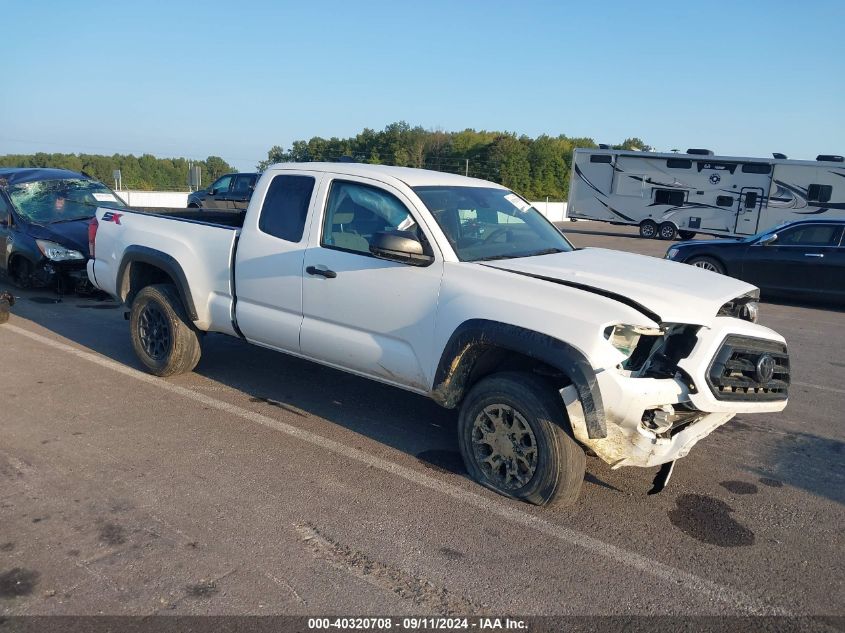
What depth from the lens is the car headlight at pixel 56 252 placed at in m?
9.77

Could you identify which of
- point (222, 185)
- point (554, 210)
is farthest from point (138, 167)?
point (222, 185)

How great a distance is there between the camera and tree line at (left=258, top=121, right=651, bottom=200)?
45.4 meters

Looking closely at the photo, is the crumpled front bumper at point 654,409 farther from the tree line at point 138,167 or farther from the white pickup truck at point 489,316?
the tree line at point 138,167

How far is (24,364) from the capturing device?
6797mm

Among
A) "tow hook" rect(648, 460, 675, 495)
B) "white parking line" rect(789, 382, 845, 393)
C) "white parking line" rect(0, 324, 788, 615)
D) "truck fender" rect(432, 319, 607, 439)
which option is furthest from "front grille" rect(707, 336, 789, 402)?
"white parking line" rect(789, 382, 845, 393)

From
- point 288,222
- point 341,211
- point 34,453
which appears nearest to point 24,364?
point 34,453

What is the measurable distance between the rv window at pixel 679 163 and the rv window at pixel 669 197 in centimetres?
92

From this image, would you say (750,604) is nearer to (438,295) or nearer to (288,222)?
(438,295)

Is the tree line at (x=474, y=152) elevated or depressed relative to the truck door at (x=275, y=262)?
elevated

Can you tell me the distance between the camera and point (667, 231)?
27.4 m

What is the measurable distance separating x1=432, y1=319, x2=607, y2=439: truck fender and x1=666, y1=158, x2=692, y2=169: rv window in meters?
24.3

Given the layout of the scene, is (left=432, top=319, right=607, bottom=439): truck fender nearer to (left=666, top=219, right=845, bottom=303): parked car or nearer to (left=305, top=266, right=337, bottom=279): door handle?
(left=305, top=266, right=337, bottom=279): door handle

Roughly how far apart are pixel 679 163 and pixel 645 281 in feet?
78.7

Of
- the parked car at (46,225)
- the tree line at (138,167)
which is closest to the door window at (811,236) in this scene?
the parked car at (46,225)
